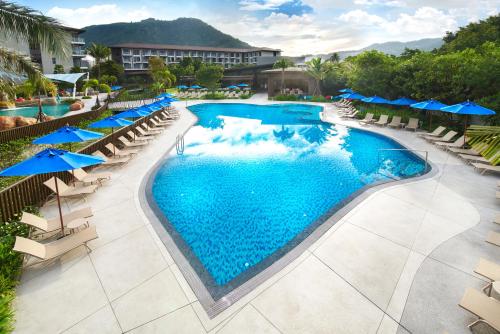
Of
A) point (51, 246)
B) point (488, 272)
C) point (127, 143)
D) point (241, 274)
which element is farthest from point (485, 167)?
point (127, 143)

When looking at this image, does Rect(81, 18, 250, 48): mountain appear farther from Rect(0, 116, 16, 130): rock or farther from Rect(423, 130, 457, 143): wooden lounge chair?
Rect(423, 130, 457, 143): wooden lounge chair

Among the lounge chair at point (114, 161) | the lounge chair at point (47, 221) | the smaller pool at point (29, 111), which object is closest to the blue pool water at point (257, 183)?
the lounge chair at point (114, 161)

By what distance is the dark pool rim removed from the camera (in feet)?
18.0

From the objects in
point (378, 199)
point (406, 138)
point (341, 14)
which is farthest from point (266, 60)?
point (378, 199)

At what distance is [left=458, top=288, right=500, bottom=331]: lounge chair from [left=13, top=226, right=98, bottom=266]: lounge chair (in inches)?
286

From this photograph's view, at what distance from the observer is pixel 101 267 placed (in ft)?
20.2

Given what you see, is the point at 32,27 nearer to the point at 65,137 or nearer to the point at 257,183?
the point at 65,137

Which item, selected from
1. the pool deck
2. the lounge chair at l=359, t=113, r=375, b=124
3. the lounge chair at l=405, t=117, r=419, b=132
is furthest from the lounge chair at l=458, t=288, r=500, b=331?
the lounge chair at l=359, t=113, r=375, b=124

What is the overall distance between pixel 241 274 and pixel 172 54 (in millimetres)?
99510

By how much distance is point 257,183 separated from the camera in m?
11.6

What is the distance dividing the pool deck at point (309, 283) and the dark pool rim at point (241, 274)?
175 mm

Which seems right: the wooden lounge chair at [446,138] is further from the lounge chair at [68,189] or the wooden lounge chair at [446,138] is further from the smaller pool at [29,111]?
the smaller pool at [29,111]

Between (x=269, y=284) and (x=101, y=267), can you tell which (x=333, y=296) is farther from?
(x=101, y=267)

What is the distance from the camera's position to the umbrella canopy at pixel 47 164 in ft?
20.8
